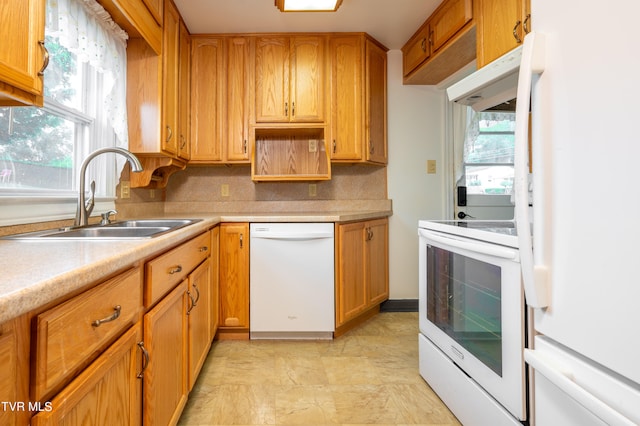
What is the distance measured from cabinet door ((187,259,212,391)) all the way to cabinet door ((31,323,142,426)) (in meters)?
0.57

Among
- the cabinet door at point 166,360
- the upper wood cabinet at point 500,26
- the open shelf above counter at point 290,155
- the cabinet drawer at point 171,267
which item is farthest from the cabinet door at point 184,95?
the upper wood cabinet at point 500,26

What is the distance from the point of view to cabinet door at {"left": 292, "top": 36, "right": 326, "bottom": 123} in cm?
274

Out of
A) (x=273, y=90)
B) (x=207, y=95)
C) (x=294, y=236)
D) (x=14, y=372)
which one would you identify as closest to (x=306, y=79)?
(x=273, y=90)

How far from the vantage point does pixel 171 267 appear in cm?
127

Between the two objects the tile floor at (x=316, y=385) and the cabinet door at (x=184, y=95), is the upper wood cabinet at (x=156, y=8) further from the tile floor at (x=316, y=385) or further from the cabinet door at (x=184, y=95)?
the tile floor at (x=316, y=385)

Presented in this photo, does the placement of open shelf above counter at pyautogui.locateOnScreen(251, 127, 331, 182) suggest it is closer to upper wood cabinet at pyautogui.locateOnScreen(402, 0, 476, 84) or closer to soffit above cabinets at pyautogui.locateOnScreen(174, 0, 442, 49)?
soffit above cabinets at pyautogui.locateOnScreen(174, 0, 442, 49)

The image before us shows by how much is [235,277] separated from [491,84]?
6.23 ft

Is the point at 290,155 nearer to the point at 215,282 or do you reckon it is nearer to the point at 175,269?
the point at 215,282

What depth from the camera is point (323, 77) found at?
275cm

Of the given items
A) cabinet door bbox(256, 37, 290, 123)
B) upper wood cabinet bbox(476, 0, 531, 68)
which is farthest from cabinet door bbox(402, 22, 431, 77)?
cabinet door bbox(256, 37, 290, 123)

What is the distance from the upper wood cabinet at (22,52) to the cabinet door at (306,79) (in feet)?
6.13

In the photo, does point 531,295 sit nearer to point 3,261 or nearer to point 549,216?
point 549,216

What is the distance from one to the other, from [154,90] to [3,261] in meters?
1.71

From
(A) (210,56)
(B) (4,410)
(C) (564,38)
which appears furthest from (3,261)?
(A) (210,56)
